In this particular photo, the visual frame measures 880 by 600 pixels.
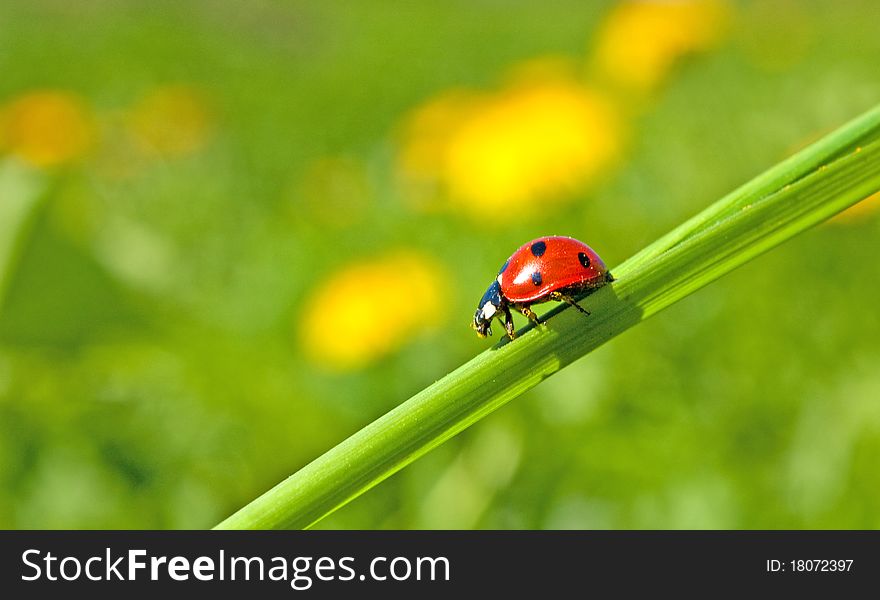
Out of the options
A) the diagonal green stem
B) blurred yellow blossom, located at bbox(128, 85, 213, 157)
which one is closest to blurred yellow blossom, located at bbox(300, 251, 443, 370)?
the diagonal green stem

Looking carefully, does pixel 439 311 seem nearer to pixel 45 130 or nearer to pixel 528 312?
pixel 528 312

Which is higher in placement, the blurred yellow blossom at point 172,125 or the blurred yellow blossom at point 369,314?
the blurred yellow blossom at point 172,125

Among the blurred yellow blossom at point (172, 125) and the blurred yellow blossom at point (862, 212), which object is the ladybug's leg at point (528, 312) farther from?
the blurred yellow blossom at point (172, 125)

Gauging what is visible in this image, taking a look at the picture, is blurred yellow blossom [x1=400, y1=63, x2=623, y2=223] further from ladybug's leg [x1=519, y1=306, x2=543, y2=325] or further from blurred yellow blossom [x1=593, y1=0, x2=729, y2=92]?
ladybug's leg [x1=519, y1=306, x2=543, y2=325]

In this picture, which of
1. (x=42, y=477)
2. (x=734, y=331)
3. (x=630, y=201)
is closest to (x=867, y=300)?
(x=734, y=331)

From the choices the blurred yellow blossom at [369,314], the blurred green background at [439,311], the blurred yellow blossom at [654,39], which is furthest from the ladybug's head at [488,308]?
the blurred yellow blossom at [654,39]
